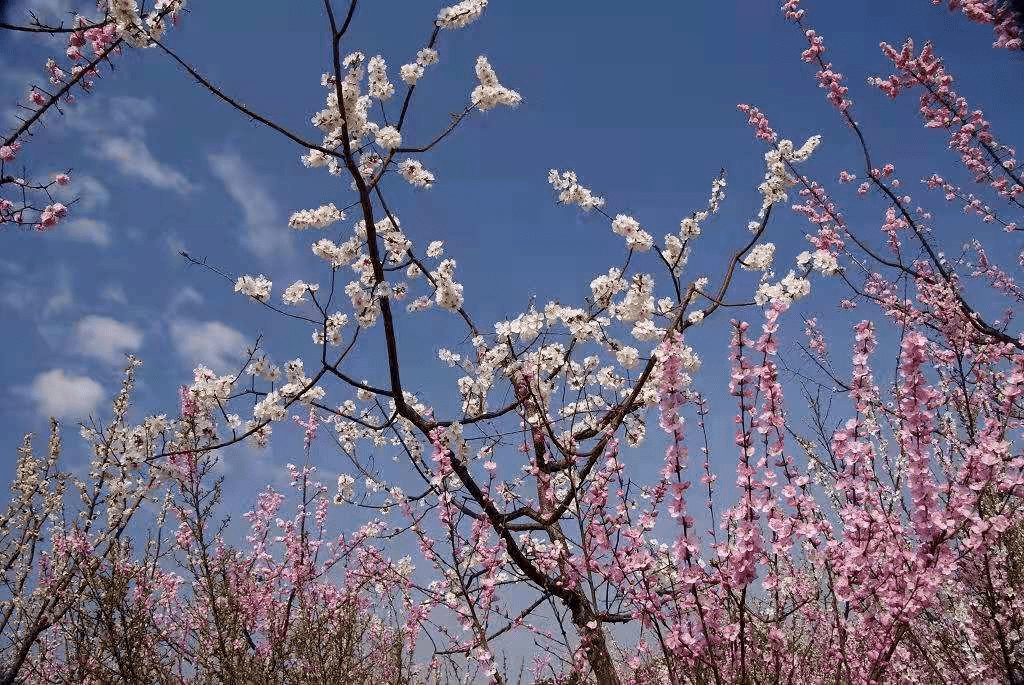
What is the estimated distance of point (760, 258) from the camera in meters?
6.15

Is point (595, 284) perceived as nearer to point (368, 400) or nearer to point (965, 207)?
point (368, 400)

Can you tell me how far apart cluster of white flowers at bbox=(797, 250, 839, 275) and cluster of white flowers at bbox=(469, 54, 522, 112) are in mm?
2550

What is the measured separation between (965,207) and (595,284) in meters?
7.19

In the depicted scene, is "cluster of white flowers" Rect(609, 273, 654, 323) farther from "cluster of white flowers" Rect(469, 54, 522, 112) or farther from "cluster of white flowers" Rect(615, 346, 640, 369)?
"cluster of white flowers" Rect(469, 54, 522, 112)

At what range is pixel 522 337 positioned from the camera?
6.38m

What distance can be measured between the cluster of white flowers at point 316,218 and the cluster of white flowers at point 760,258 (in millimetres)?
3579

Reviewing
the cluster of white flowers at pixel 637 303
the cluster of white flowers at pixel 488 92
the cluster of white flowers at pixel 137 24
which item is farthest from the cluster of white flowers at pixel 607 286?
the cluster of white flowers at pixel 137 24

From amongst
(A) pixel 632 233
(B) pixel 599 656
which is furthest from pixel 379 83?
(B) pixel 599 656

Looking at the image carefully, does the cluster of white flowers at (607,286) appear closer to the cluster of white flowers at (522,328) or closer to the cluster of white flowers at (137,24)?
the cluster of white flowers at (522,328)

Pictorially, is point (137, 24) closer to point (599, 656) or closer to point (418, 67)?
point (418, 67)

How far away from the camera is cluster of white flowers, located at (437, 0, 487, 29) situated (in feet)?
17.8

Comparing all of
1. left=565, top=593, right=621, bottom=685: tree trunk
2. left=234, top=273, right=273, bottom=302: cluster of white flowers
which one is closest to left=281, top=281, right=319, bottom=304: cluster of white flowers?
left=234, top=273, right=273, bottom=302: cluster of white flowers

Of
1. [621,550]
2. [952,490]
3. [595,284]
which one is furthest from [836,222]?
[621,550]

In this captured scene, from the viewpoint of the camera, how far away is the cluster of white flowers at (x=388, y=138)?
226 inches
